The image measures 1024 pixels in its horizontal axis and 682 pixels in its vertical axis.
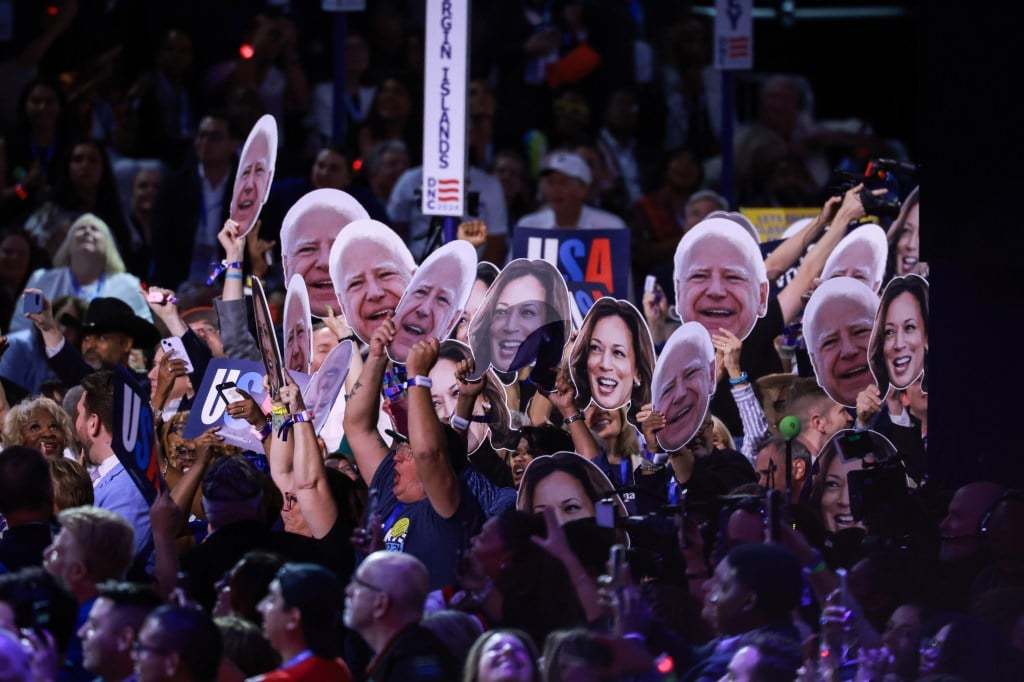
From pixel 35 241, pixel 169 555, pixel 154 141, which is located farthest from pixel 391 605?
pixel 154 141

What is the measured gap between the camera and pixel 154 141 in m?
12.6

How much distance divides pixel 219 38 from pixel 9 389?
205 inches

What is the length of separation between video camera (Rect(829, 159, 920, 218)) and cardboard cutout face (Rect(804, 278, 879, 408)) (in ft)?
2.41

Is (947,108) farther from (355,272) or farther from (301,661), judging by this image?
(301,661)

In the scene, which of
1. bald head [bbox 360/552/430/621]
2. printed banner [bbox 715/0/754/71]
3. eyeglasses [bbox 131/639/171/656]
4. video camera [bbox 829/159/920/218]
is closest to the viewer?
eyeglasses [bbox 131/639/171/656]

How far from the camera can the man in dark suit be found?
10.3 m

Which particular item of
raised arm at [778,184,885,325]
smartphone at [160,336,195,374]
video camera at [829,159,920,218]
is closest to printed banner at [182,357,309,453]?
smartphone at [160,336,195,374]

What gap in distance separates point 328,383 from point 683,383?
1456mm

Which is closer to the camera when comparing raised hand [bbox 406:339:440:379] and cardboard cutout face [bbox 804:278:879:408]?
raised hand [bbox 406:339:440:379]

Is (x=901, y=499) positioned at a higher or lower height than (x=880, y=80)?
lower

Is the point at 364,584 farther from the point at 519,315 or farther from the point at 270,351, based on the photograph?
the point at 519,315

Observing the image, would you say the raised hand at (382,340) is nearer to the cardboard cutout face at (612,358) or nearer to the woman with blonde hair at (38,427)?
the cardboard cutout face at (612,358)

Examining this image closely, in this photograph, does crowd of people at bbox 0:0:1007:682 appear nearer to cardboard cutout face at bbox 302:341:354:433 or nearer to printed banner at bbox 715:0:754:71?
cardboard cutout face at bbox 302:341:354:433

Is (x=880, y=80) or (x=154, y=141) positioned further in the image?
(x=880, y=80)
